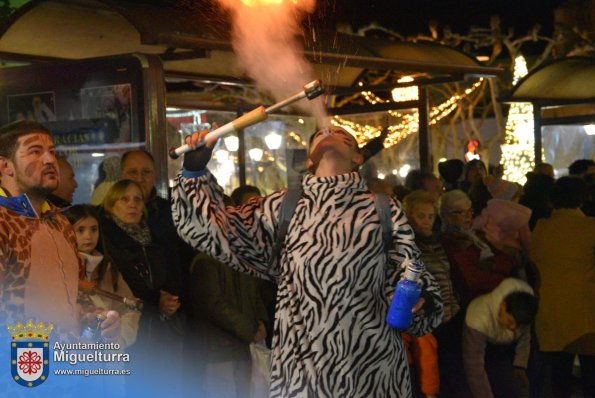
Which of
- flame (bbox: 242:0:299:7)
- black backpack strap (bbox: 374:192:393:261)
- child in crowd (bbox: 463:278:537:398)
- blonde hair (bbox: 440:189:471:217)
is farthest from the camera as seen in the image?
flame (bbox: 242:0:299:7)

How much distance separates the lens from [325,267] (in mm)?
4641

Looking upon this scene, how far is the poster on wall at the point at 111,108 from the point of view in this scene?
25.3 feet

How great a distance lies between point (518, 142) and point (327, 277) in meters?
24.7

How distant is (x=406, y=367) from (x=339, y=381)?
45 centimetres

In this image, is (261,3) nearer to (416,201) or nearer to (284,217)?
(416,201)

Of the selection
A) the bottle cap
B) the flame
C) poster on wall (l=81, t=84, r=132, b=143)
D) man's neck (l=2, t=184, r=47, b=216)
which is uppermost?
the flame

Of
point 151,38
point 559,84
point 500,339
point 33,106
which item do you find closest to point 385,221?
point 500,339

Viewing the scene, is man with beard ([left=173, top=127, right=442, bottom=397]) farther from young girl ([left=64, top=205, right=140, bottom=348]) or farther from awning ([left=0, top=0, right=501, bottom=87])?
awning ([left=0, top=0, right=501, bottom=87])

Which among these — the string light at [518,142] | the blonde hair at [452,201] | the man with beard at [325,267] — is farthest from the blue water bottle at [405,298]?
the string light at [518,142]

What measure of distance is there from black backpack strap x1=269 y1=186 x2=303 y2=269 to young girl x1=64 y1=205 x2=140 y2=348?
1241mm

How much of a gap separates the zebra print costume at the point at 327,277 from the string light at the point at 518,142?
21380mm

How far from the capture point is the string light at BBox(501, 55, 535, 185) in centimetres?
2670

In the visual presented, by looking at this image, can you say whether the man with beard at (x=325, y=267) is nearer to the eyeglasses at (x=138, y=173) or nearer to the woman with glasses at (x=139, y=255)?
the woman with glasses at (x=139, y=255)

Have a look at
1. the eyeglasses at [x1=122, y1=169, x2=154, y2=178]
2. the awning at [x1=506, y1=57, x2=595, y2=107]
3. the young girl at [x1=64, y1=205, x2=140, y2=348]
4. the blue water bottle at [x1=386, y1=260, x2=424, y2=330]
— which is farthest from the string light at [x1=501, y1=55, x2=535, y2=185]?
the blue water bottle at [x1=386, y1=260, x2=424, y2=330]
